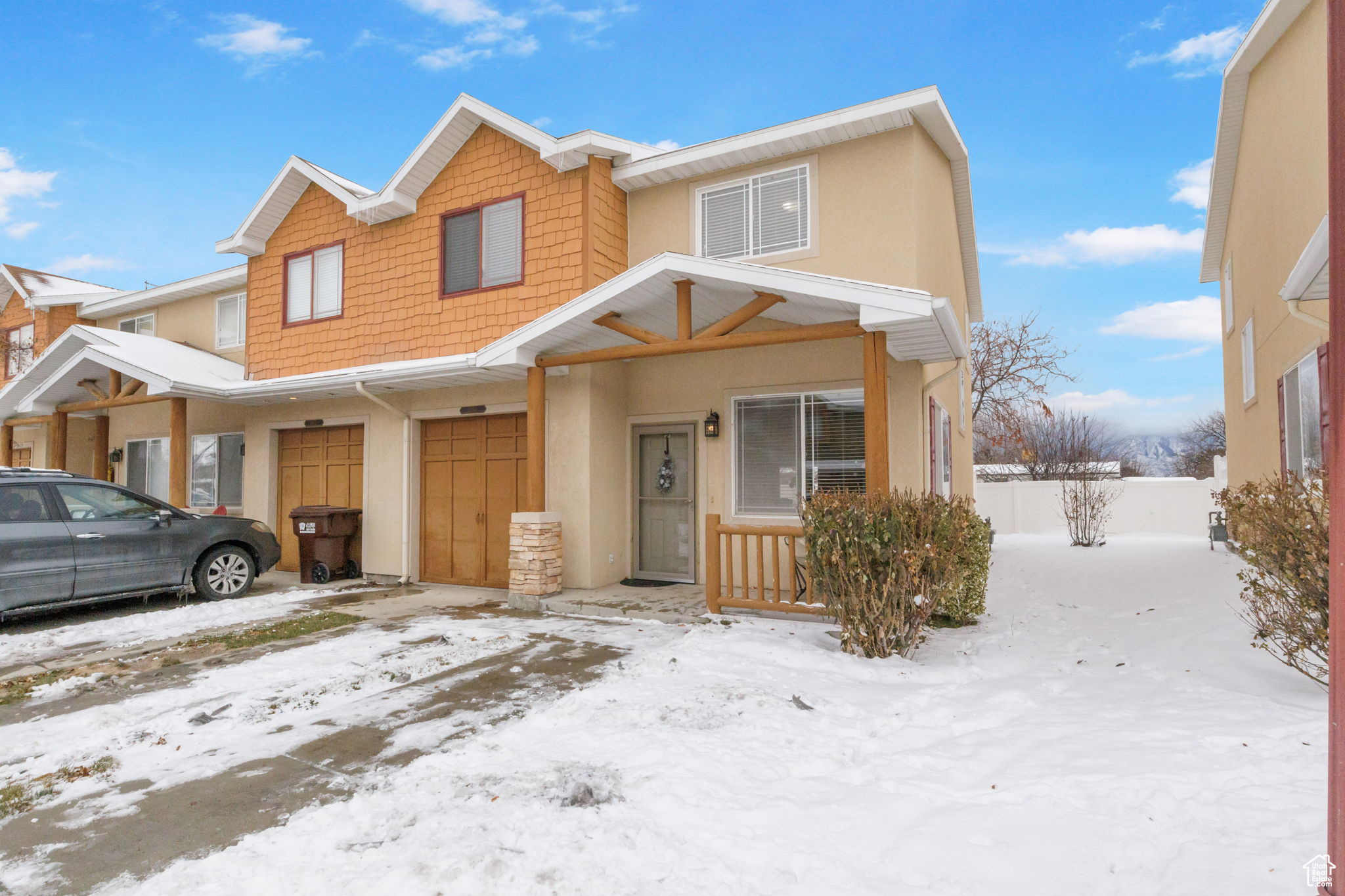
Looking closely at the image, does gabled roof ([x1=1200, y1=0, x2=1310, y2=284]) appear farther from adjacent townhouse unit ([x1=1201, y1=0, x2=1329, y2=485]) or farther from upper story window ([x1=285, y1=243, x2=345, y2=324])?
upper story window ([x1=285, y1=243, x2=345, y2=324])

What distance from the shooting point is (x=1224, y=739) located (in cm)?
340

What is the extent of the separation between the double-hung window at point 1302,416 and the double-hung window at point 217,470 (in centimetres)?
1388

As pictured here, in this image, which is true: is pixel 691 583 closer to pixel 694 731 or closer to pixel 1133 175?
pixel 694 731

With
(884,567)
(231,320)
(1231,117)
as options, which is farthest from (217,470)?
(1231,117)

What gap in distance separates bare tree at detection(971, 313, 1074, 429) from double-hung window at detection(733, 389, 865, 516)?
59.4ft

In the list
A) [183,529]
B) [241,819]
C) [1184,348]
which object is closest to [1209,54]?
[241,819]

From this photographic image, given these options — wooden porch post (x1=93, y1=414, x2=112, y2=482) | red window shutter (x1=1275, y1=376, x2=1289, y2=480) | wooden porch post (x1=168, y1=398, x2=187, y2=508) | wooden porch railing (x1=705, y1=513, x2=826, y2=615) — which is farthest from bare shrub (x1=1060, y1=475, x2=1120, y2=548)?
wooden porch post (x1=93, y1=414, x2=112, y2=482)

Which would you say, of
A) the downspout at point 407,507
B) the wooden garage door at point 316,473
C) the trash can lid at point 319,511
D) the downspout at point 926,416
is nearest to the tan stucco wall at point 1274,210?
the downspout at point 926,416

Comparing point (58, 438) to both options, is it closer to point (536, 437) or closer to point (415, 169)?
point (415, 169)

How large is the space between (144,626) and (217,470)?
5635mm

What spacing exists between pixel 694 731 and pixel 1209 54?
12249 mm

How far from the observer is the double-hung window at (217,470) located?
1175cm

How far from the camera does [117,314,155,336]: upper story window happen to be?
47.0 ft

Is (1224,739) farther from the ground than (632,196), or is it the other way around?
(632,196)
